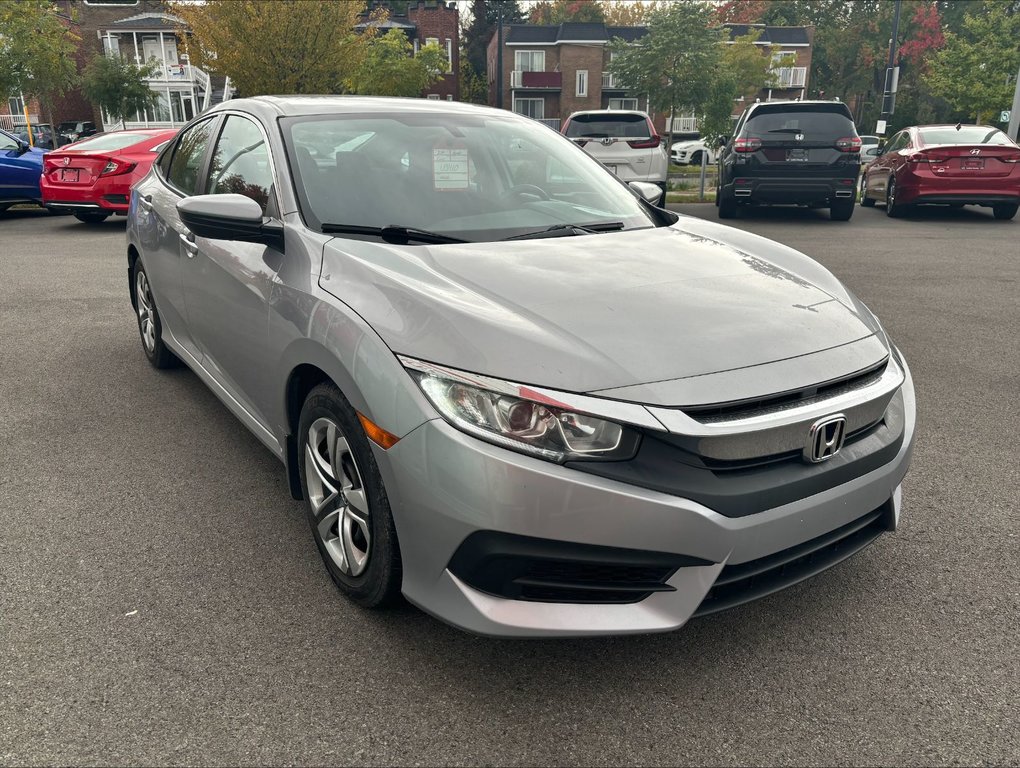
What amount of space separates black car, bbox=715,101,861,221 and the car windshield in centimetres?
936

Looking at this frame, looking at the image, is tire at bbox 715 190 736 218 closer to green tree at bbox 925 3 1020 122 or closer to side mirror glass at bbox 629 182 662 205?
side mirror glass at bbox 629 182 662 205

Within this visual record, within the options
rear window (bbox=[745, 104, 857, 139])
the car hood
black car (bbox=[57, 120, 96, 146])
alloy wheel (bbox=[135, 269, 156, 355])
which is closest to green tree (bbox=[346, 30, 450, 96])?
black car (bbox=[57, 120, 96, 146])

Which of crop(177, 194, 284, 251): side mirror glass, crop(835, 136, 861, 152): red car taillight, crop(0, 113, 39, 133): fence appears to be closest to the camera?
crop(177, 194, 284, 251): side mirror glass

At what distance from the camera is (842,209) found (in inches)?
525

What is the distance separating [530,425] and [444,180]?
1.58 metres

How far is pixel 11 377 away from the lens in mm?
5250

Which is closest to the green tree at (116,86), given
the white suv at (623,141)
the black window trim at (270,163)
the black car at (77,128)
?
the black car at (77,128)

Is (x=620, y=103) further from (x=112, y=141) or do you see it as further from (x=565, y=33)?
(x=112, y=141)

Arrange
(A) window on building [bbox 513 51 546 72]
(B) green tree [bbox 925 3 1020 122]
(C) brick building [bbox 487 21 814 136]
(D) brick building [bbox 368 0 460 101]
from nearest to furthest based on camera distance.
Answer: (B) green tree [bbox 925 3 1020 122]
(D) brick building [bbox 368 0 460 101]
(C) brick building [bbox 487 21 814 136]
(A) window on building [bbox 513 51 546 72]

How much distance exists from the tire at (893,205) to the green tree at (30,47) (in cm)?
2338

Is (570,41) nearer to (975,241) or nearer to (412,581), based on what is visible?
(975,241)

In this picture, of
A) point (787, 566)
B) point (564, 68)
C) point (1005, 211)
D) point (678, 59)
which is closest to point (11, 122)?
point (564, 68)

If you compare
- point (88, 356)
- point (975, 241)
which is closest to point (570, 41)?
point (975, 241)

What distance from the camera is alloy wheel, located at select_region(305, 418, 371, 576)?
257 centimetres
